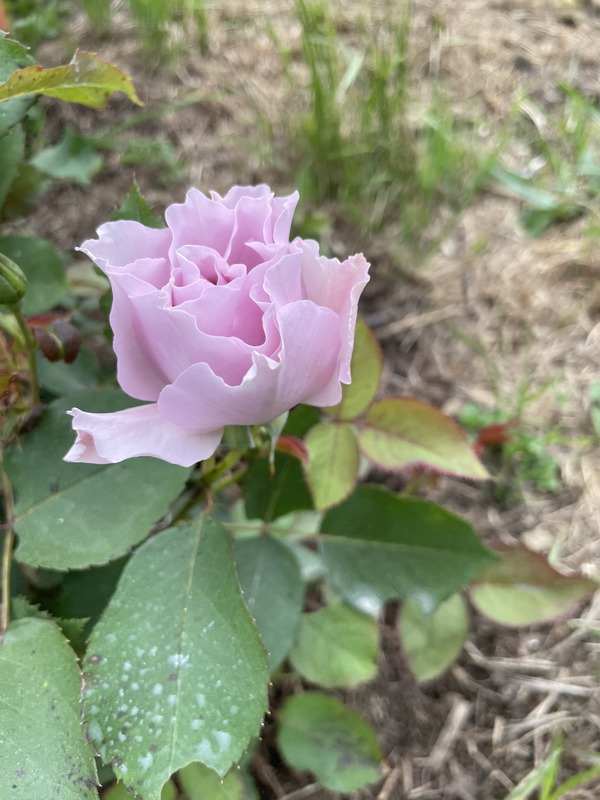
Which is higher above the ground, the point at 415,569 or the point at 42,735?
the point at 42,735

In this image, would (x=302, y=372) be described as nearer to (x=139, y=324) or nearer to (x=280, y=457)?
(x=139, y=324)

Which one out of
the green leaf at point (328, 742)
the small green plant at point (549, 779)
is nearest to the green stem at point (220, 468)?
the green leaf at point (328, 742)

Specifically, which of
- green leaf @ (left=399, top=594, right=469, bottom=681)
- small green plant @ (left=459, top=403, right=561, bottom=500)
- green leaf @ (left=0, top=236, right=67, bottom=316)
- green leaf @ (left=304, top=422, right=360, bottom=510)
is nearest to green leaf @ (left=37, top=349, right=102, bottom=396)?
green leaf @ (left=0, top=236, right=67, bottom=316)

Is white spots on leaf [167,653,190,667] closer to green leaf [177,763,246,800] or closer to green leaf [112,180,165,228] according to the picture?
green leaf [177,763,246,800]

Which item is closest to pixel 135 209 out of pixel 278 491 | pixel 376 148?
pixel 278 491

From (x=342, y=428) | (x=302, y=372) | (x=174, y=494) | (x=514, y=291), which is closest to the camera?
(x=302, y=372)

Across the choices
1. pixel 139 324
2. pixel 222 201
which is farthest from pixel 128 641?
pixel 222 201
